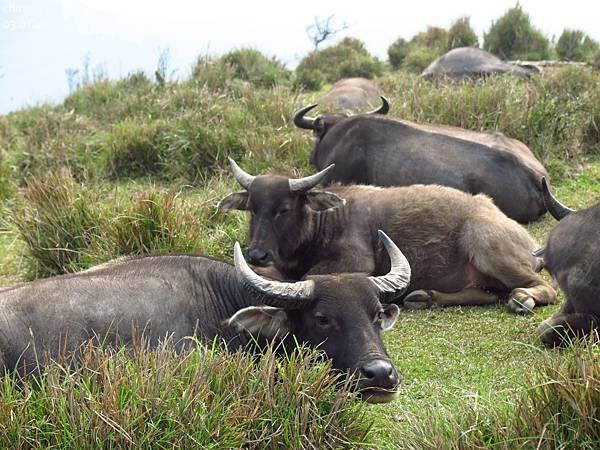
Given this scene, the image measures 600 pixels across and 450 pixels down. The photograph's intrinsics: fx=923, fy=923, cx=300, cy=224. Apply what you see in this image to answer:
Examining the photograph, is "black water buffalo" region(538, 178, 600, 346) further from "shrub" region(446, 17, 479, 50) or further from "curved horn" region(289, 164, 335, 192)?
"shrub" region(446, 17, 479, 50)

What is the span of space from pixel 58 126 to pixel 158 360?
434 inches

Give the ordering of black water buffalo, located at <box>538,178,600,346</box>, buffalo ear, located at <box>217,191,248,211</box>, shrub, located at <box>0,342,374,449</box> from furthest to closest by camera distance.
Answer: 1. buffalo ear, located at <box>217,191,248,211</box>
2. black water buffalo, located at <box>538,178,600,346</box>
3. shrub, located at <box>0,342,374,449</box>

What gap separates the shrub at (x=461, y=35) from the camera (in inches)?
881

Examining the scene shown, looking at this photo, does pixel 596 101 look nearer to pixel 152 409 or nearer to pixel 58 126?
pixel 58 126

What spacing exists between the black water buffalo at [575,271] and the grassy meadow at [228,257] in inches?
9.0

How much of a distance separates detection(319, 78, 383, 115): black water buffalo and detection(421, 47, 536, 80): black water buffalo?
147 centimetres

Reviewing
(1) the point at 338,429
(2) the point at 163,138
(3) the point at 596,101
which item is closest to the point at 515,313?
(1) the point at 338,429

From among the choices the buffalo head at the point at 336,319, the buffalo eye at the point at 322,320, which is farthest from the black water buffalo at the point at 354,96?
the buffalo eye at the point at 322,320

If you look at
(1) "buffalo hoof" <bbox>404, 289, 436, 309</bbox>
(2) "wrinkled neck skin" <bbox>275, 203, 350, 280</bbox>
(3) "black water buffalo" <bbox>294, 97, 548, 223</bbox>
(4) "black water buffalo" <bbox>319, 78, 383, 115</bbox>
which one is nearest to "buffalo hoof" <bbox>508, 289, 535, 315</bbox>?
(1) "buffalo hoof" <bbox>404, 289, 436, 309</bbox>

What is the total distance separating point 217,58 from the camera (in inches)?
744

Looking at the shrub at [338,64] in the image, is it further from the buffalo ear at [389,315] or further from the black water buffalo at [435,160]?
the buffalo ear at [389,315]

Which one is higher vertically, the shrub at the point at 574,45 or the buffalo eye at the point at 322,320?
the buffalo eye at the point at 322,320

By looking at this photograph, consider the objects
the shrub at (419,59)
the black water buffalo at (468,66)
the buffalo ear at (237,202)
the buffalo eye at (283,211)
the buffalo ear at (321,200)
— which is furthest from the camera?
the shrub at (419,59)

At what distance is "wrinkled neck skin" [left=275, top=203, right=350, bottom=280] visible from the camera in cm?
775
